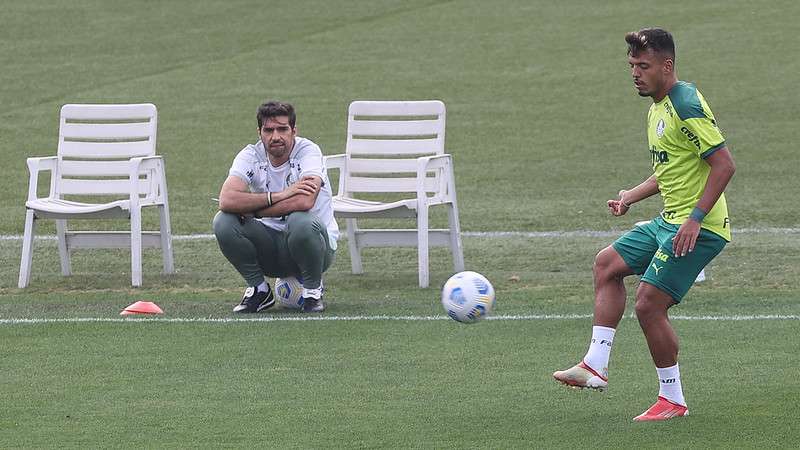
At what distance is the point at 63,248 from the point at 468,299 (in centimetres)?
491

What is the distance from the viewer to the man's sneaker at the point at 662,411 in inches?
271

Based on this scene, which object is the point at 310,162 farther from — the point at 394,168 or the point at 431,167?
the point at 394,168

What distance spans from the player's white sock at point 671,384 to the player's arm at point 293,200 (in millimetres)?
3672

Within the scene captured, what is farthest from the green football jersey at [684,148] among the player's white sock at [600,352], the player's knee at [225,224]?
the player's knee at [225,224]

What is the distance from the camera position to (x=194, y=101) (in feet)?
69.4

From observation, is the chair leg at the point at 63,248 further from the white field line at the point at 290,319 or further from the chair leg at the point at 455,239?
the chair leg at the point at 455,239

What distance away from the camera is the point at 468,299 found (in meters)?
7.79

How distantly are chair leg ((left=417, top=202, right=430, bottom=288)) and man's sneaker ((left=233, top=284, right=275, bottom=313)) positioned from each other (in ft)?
4.27

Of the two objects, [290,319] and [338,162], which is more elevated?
[338,162]

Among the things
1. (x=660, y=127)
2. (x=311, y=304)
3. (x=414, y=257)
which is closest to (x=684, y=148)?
(x=660, y=127)

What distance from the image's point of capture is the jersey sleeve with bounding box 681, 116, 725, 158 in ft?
21.9

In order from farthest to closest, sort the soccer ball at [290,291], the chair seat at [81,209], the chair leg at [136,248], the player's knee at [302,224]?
the chair leg at [136,248]
the chair seat at [81,209]
the soccer ball at [290,291]
the player's knee at [302,224]

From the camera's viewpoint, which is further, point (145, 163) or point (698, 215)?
point (145, 163)

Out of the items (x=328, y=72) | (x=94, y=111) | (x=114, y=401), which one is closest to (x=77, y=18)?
(x=328, y=72)
